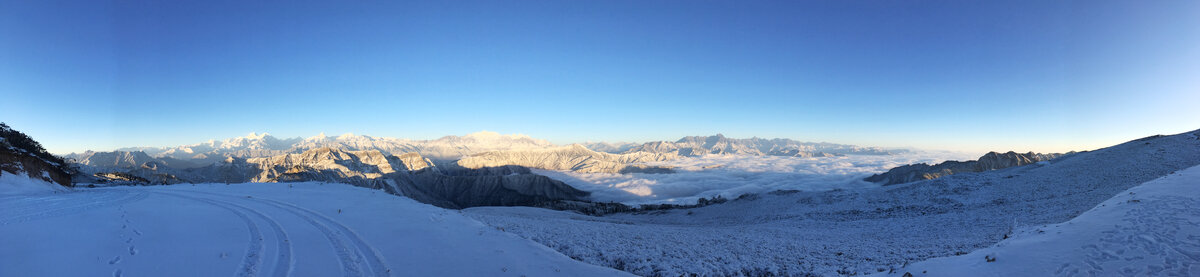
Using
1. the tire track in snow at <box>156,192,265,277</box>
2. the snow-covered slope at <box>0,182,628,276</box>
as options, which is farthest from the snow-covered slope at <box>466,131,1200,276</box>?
the tire track in snow at <box>156,192,265,277</box>

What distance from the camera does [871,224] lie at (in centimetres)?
2670

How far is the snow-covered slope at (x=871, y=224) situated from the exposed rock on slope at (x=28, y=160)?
2700cm

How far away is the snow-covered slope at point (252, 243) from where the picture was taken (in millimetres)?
7918

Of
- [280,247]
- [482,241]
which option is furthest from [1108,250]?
[280,247]

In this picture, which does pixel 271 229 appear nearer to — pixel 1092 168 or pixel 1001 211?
pixel 1001 211

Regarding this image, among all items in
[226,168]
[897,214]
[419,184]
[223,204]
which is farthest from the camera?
[226,168]

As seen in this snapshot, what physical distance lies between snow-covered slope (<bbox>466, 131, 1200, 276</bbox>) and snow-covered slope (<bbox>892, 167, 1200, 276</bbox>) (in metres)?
2.08

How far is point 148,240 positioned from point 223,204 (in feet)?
28.5

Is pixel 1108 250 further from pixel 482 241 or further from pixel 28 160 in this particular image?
pixel 28 160

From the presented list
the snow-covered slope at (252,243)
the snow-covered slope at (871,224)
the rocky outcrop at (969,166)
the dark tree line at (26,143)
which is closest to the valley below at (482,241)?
the snow-covered slope at (252,243)

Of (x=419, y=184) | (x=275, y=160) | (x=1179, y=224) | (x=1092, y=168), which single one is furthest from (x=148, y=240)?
(x=275, y=160)

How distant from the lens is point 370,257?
9445 mm

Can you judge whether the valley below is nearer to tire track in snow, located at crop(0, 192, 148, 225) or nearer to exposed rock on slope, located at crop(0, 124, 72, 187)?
tire track in snow, located at crop(0, 192, 148, 225)

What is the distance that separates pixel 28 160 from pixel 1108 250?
5183 cm
